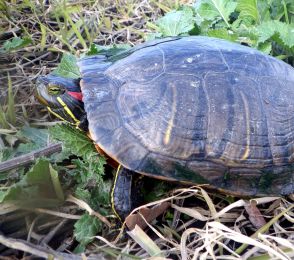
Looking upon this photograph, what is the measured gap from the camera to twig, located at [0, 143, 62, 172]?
1.79m

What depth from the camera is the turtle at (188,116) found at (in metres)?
1.66

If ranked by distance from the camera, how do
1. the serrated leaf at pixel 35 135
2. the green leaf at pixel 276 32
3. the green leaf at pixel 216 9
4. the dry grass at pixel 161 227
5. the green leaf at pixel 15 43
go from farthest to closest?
1. the green leaf at pixel 216 9
2. the green leaf at pixel 15 43
3. the green leaf at pixel 276 32
4. the serrated leaf at pixel 35 135
5. the dry grass at pixel 161 227

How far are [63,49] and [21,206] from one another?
122 cm

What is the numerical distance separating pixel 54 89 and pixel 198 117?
571 mm

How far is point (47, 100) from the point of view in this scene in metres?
1.81

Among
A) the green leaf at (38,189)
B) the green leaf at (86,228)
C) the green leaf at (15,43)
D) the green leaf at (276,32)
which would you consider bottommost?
the green leaf at (86,228)

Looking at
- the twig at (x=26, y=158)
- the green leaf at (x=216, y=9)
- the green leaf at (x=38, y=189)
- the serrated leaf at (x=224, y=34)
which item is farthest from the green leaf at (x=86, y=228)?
the green leaf at (x=216, y=9)

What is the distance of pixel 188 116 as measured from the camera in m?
1.67

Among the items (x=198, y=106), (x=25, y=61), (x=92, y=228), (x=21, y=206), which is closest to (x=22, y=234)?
(x=21, y=206)

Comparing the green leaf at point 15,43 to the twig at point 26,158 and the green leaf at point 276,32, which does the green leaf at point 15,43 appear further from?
the green leaf at point 276,32

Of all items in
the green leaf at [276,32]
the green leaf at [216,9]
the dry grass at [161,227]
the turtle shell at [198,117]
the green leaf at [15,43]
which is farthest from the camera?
the green leaf at [216,9]

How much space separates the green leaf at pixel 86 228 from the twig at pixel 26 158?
0.34 meters

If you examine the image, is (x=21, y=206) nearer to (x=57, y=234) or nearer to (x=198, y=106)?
(x=57, y=234)

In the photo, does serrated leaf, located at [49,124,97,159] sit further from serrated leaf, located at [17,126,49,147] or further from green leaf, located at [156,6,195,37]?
green leaf, located at [156,6,195,37]
